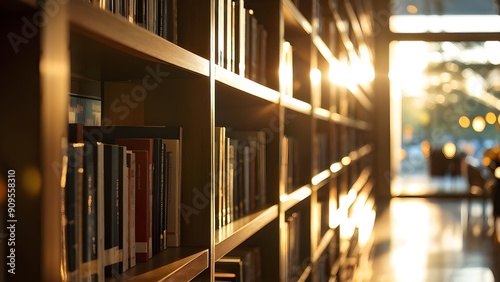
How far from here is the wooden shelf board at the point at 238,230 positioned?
174 centimetres

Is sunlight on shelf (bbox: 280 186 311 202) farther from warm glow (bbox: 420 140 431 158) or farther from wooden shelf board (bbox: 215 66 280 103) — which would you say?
warm glow (bbox: 420 140 431 158)

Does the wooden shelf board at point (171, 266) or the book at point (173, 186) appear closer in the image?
the wooden shelf board at point (171, 266)

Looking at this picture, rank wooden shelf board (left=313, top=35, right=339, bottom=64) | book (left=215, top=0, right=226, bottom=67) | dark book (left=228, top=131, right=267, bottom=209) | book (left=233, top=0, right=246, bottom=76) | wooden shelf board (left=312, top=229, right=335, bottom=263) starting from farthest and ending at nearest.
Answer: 1. wooden shelf board (left=312, top=229, right=335, bottom=263)
2. wooden shelf board (left=313, top=35, right=339, bottom=64)
3. dark book (left=228, top=131, right=267, bottom=209)
4. book (left=233, top=0, right=246, bottom=76)
5. book (left=215, top=0, right=226, bottom=67)

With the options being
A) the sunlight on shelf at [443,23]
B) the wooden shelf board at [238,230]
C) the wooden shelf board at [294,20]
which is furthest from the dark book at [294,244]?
the sunlight on shelf at [443,23]

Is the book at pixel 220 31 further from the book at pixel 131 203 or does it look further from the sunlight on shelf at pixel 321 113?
the sunlight on shelf at pixel 321 113

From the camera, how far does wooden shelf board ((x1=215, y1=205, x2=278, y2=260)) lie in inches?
68.3

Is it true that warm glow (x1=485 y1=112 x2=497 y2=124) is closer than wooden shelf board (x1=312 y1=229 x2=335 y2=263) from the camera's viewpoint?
No

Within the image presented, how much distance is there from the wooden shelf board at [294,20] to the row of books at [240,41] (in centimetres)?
17

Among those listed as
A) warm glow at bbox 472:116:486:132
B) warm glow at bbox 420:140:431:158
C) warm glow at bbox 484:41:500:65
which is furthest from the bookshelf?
warm glow at bbox 472:116:486:132

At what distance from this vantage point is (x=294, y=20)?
3.02 m

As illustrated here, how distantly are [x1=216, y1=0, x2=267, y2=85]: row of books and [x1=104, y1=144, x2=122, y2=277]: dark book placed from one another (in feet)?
2.49

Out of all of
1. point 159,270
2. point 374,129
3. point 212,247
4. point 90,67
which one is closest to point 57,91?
point 159,270

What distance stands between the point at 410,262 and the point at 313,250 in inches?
135

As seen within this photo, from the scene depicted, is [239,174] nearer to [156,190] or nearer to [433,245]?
[156,190]
